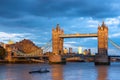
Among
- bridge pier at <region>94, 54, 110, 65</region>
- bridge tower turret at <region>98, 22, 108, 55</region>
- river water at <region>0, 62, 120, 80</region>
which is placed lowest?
river water at <region>0, 62, 120, 80</region>

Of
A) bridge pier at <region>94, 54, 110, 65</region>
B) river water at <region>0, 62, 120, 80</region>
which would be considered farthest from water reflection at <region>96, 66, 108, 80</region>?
bridge pier at <region>94, 54, 110, 65</region>

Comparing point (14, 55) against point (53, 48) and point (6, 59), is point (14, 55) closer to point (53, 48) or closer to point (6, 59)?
point (6, 59)

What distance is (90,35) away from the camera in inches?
4776

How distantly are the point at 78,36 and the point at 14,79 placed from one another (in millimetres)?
71363

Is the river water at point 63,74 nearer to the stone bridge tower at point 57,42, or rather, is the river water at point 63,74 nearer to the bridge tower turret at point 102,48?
the bridge tower turret at point 102,48

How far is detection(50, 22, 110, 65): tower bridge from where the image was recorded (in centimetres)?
12196

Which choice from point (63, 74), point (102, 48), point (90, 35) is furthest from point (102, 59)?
point (63, 74)

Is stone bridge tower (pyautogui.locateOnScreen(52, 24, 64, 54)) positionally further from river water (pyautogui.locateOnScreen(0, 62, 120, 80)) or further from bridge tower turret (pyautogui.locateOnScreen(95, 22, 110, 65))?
river water (pyautogui.locateOnScreen(0, 62, 120, 80))

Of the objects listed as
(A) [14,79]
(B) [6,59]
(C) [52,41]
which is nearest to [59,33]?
(C) [52,41]

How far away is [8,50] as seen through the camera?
158750 millimetres

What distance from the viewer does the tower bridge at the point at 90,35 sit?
122 m

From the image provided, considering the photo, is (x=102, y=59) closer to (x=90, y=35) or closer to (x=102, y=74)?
(x=90, y=35)

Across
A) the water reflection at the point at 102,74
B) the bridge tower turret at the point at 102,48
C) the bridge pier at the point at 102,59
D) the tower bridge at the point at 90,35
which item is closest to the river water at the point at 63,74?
the water reflection at the point at 102,74

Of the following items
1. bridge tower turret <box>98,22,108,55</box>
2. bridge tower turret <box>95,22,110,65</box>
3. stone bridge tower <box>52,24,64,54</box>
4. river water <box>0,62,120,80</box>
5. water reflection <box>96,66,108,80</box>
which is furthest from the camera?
stone bridge tower <box>52,24,64,54</box>
